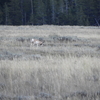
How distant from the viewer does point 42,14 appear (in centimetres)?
5369

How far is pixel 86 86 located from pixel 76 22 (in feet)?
151

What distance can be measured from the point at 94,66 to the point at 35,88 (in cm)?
271

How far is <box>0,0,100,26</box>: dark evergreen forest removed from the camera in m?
52.0

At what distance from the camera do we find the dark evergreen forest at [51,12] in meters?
52.0

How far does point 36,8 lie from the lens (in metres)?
55.0

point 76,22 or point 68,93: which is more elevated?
point 68,93

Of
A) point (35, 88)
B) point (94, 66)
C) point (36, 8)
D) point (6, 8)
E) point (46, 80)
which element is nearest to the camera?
point (35, 88)

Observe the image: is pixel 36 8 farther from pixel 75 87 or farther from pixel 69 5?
pixel 75 87

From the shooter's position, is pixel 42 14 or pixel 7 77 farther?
pixel 42 14

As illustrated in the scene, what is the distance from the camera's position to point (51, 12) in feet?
182

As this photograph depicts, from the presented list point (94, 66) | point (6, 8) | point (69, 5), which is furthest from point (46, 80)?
point (69, 5)

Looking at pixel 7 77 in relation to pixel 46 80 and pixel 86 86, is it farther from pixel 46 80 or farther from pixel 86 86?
pixel 86 86

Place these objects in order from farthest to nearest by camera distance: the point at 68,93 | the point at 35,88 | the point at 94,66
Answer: the point at 94,66
the point at 35,88
the point at 68,93

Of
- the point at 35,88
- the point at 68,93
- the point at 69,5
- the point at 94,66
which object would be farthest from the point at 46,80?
the point at 69,5
